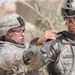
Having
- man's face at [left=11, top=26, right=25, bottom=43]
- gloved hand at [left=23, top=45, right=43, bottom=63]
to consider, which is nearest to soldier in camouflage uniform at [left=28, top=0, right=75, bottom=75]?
man's face at [left=11, top=26, right=25, bottom=43]

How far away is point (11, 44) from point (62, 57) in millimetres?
789

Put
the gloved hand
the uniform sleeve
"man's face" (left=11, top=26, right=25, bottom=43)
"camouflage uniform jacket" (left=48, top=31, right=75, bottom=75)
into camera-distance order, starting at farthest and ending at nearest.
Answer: "camouflage uniform jacket" (left=48, top=31, right=75, bottom=75) < "man's face" (left=11, top=26, right=25, bottom=43) < the uniform sleeve < the gloved hand

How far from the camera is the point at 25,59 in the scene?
→ 442 centimetres

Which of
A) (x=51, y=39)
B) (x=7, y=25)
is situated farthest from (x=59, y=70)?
(x=7, y=25)

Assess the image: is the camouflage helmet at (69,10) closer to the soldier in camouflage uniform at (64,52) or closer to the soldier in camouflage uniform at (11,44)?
the soldier in camouflage uniform at (64,52)

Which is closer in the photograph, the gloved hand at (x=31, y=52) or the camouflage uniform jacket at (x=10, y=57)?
the gloved hand at (x=31, y=52)

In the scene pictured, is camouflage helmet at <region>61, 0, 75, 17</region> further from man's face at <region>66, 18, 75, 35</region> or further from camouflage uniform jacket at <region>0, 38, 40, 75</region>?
camouflage uniform jacket at <region>0, 38, 40, 75</region>

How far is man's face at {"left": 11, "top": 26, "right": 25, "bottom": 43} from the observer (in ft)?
16.1

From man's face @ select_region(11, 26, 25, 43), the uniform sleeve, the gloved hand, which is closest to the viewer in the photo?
the gloved hand

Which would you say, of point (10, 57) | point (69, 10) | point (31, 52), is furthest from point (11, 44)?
point (69, 10)

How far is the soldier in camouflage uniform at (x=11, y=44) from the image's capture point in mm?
4496

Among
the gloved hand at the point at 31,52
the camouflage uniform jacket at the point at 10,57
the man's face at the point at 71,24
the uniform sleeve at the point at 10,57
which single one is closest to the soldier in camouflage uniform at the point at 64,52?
the man's face at the point at 71,24

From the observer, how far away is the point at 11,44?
15.9 feet

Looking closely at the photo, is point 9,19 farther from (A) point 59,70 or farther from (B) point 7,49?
(A) point 59,70
